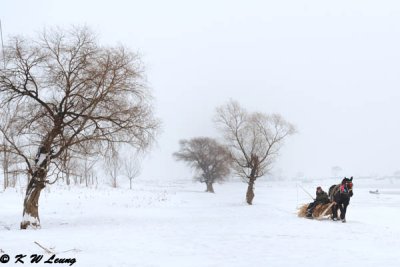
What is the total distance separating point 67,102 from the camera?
53.6ft

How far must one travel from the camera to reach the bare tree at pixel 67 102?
15266 mm

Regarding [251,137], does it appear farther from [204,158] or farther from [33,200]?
[204,158]

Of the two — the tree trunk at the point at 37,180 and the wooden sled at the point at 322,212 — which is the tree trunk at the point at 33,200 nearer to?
the tree trunk at the point at 37,180

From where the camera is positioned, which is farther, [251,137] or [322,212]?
[251,137]

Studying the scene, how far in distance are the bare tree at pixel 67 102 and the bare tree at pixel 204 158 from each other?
174ft

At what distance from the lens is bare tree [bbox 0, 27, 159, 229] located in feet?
50.1

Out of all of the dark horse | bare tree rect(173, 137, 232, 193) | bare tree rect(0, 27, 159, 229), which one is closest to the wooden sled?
the dark horse

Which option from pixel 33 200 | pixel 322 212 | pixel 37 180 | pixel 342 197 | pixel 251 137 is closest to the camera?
pixel 37 180

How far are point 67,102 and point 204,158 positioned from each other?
189 feet

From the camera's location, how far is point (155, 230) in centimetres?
1413

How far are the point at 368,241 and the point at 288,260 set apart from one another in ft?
14.4

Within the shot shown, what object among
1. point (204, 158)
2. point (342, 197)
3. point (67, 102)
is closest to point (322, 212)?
point (342, 197)

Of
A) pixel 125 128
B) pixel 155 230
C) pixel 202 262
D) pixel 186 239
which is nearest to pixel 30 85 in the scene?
pixel 125 128

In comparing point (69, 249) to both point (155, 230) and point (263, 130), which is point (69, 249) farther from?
point (263, 130)
